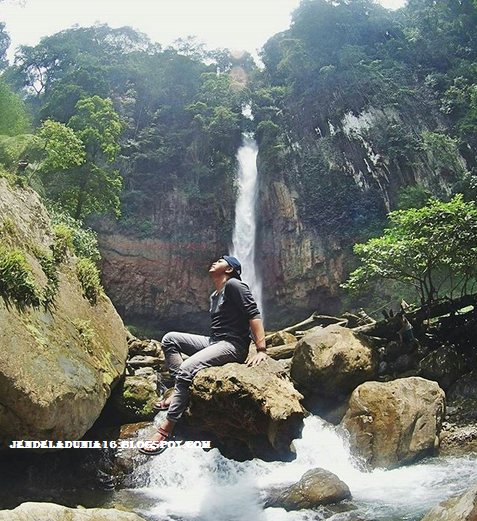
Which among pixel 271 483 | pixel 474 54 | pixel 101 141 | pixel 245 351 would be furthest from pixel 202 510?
pixel 474 54

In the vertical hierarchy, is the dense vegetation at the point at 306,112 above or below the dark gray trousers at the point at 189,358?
above

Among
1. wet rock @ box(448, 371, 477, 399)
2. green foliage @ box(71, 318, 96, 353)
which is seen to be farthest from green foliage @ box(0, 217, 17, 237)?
wet rock @ box(448, 371, 477, 399)

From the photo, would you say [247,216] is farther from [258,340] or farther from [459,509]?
[459,509]

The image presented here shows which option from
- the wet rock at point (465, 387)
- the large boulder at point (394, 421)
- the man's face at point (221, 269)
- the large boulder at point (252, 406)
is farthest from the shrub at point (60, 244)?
the wet rock at point (465, 387)

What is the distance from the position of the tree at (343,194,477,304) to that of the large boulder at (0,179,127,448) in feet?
26.9

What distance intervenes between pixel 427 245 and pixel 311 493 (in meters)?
7.53

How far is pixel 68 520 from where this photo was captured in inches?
155

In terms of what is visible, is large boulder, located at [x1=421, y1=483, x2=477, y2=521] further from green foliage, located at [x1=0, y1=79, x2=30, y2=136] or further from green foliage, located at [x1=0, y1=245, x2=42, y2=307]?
green foliage, located at [x1=0, y1=79, x2=30, y2=136]

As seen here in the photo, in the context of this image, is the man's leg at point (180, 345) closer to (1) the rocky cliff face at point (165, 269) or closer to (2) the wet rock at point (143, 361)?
(2) the wet rock at point (143, 361)

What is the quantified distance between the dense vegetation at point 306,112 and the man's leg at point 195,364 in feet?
56.3

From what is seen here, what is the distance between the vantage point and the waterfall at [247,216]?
93.4 ft

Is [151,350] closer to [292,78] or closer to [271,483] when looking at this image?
[271,483]

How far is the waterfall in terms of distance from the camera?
2847cm

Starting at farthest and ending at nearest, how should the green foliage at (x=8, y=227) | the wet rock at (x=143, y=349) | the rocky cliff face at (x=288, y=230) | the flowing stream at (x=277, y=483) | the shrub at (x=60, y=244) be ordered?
the rocky cliff face at (x=288, y=230) → the wet rock at (x=143, y=349) → the shrub at (x=60, y=244) → the flowing stream at (x=277, y=483) → the green foliage at (x=8, y=227)
